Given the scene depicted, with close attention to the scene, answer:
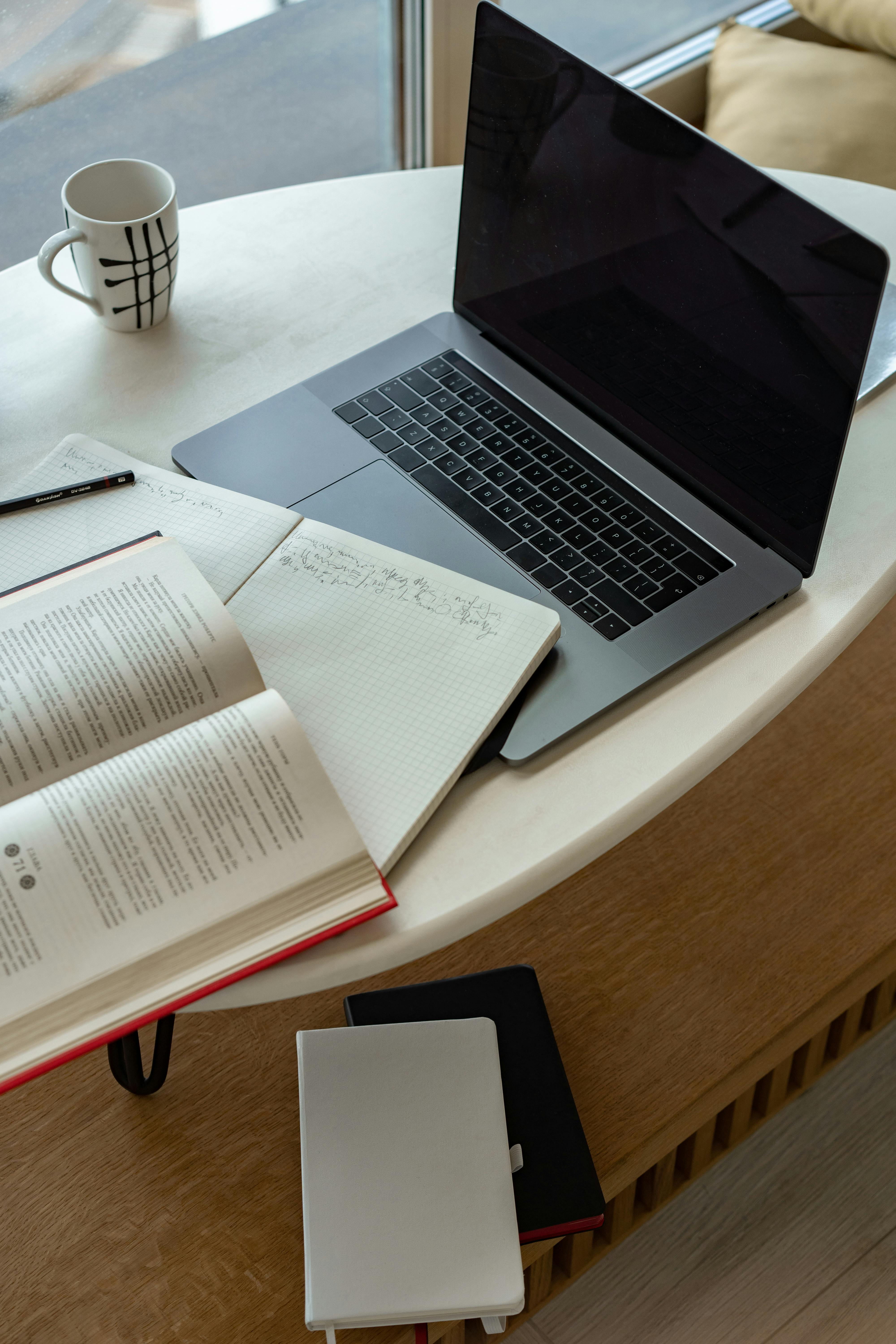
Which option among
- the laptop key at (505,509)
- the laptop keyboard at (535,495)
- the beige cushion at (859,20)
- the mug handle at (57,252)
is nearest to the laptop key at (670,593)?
the laptop keyboard at (535,495)

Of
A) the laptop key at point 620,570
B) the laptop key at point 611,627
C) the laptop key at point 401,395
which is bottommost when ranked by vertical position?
the laptop key at point 611,627

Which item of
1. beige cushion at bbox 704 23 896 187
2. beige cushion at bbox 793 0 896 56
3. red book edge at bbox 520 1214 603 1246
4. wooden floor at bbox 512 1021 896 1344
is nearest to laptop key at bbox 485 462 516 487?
red book edge at bbox 520 1214 603 1246

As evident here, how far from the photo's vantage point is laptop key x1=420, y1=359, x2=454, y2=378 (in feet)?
2.64

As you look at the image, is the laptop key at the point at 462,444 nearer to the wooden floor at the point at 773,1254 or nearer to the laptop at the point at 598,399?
the laptop at the point at 598,399

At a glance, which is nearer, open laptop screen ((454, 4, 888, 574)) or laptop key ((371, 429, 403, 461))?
open laptop screen ((454, 4, 888, 574))

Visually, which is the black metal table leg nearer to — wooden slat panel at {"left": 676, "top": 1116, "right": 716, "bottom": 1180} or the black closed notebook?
the black closed notebook

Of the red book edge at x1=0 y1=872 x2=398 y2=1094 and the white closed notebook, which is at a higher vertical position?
the red book edge at x1=0 y1=872 x2=398 y2=1094

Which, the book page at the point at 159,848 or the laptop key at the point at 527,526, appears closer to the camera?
the book page at the point at 159,848

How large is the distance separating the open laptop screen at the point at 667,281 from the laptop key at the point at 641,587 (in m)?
0.08

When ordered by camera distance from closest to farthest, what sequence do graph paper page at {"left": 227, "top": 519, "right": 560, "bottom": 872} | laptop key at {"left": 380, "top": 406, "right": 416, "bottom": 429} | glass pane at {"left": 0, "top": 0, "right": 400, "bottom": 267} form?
graph paper page at {"left": 227, "top": 519, "right": 560, "bottom": 872}, laptop key at {"left": 380, "top": 406, "right": 416, "bottom": 429}, glass pane at {"left": 0, "top": 0, "right": 400, "bottom": 267}

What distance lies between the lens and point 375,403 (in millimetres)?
785

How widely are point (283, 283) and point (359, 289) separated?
0.21 feet

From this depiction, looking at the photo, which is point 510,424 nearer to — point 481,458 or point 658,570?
point 481,458

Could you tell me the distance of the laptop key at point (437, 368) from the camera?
31.7 inches
